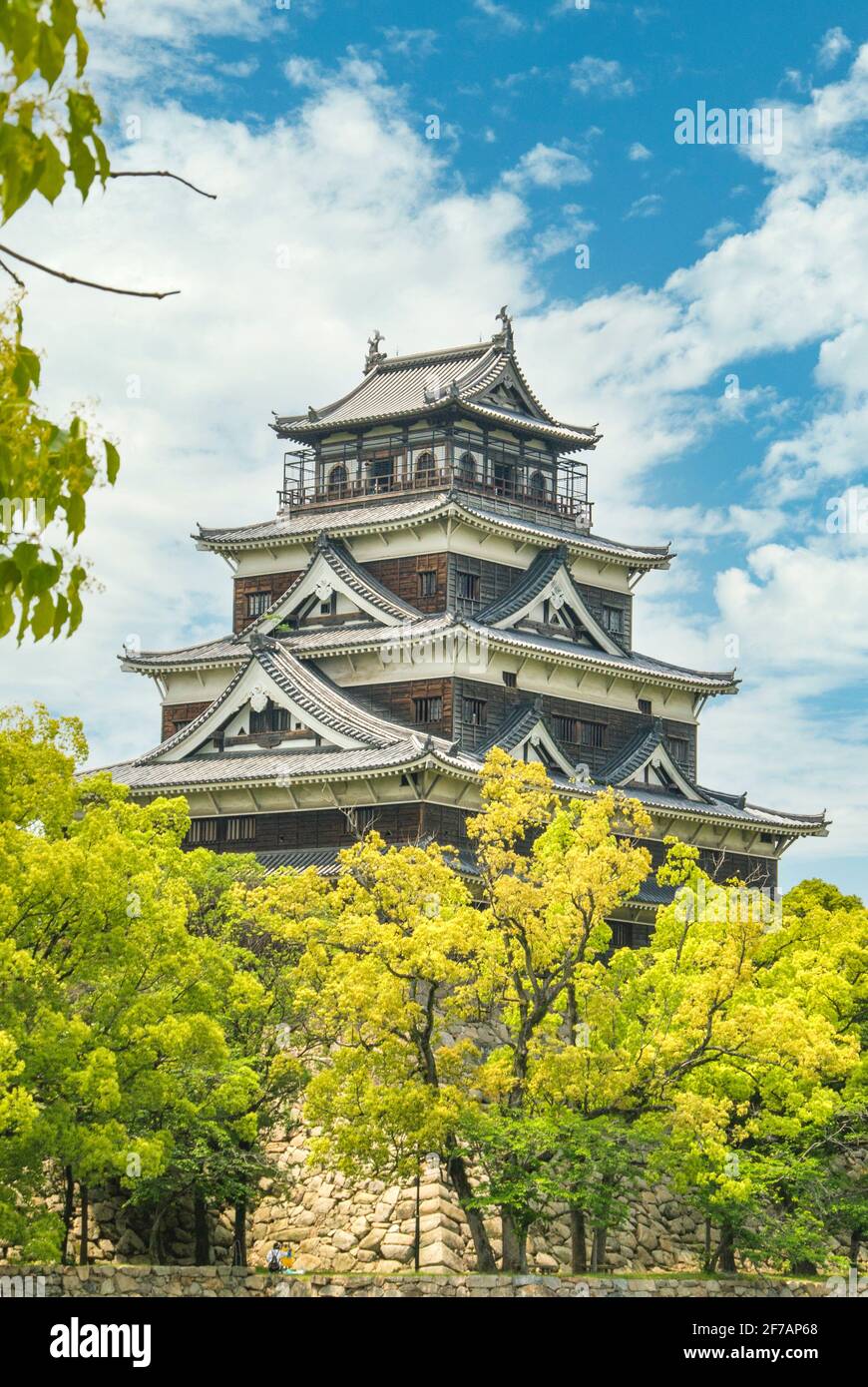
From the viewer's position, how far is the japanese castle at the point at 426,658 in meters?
40.1

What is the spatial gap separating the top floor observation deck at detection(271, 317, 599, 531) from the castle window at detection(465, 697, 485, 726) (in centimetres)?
609

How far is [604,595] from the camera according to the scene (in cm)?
4950

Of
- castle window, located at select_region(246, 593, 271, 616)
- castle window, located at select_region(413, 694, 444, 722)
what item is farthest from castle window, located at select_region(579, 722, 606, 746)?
castle window, located at select_region(246, 593, 271, 616)

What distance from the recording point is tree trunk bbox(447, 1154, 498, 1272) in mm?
27391

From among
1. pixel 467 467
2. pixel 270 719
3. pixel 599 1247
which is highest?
pixel 467 467

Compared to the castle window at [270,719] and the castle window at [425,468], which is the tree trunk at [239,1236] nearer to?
the castle window at [270,719]

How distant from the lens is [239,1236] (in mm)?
30344

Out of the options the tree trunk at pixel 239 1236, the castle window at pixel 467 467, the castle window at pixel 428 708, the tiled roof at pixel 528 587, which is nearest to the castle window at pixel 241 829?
the castle window at pixel 428 708

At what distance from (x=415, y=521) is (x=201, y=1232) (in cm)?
1954

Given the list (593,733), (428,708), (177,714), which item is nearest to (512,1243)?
(428,708)

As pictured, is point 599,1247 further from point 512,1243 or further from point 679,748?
point 679,748

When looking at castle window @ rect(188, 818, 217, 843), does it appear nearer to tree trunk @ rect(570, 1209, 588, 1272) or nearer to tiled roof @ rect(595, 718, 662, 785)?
tiled roof @ rect(595, 718, 662, 785)

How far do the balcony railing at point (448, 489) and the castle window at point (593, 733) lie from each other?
5.72 metres
